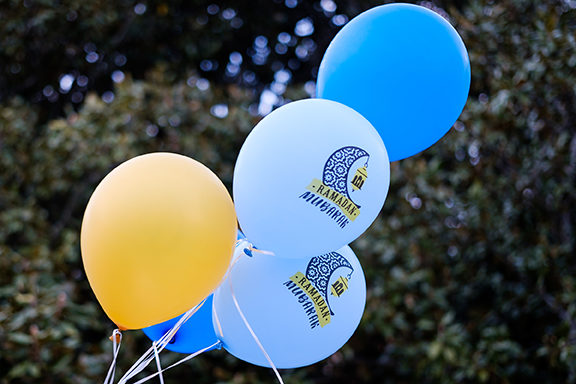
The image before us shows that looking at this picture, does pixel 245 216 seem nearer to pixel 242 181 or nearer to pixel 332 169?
pixel 242 181

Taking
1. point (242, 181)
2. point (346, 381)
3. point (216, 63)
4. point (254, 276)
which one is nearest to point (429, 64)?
point (242, 181)

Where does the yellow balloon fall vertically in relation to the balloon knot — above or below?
above

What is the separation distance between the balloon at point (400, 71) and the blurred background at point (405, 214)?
4.30 feet

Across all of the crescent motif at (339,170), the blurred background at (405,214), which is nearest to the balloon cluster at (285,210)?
the crescent motif at (339,170)

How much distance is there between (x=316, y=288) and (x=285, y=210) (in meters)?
0.23

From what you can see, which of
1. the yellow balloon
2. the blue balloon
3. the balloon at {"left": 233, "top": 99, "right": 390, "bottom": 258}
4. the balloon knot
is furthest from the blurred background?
the balloon at {"left": 233, "top": 99, "right": 390, "bottom": 258}

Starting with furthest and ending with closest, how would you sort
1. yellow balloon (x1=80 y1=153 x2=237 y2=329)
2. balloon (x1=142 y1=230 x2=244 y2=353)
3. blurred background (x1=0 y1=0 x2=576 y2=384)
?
blurred background (x1=0 y1=0 x2=576 y2=384)
balloon (x1=142 y1=230 x2=244 y2=353)
yellow balloon (x1=80 y1=153 x2=237 y2=329)

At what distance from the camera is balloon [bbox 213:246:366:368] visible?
99 centimetres

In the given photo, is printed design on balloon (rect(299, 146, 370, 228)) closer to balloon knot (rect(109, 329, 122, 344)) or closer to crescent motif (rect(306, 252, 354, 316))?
crescent motif (rect(306, 252, 354, 316))

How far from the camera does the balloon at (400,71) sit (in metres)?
1.08

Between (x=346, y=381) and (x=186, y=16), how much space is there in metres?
3.09

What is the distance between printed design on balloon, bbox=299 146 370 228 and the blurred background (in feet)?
5.11

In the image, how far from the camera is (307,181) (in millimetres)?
887

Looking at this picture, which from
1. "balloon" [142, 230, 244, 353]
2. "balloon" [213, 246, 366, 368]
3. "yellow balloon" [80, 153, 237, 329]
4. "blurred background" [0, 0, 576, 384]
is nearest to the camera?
"yellow balloon" [80, 153, 237, 329]
